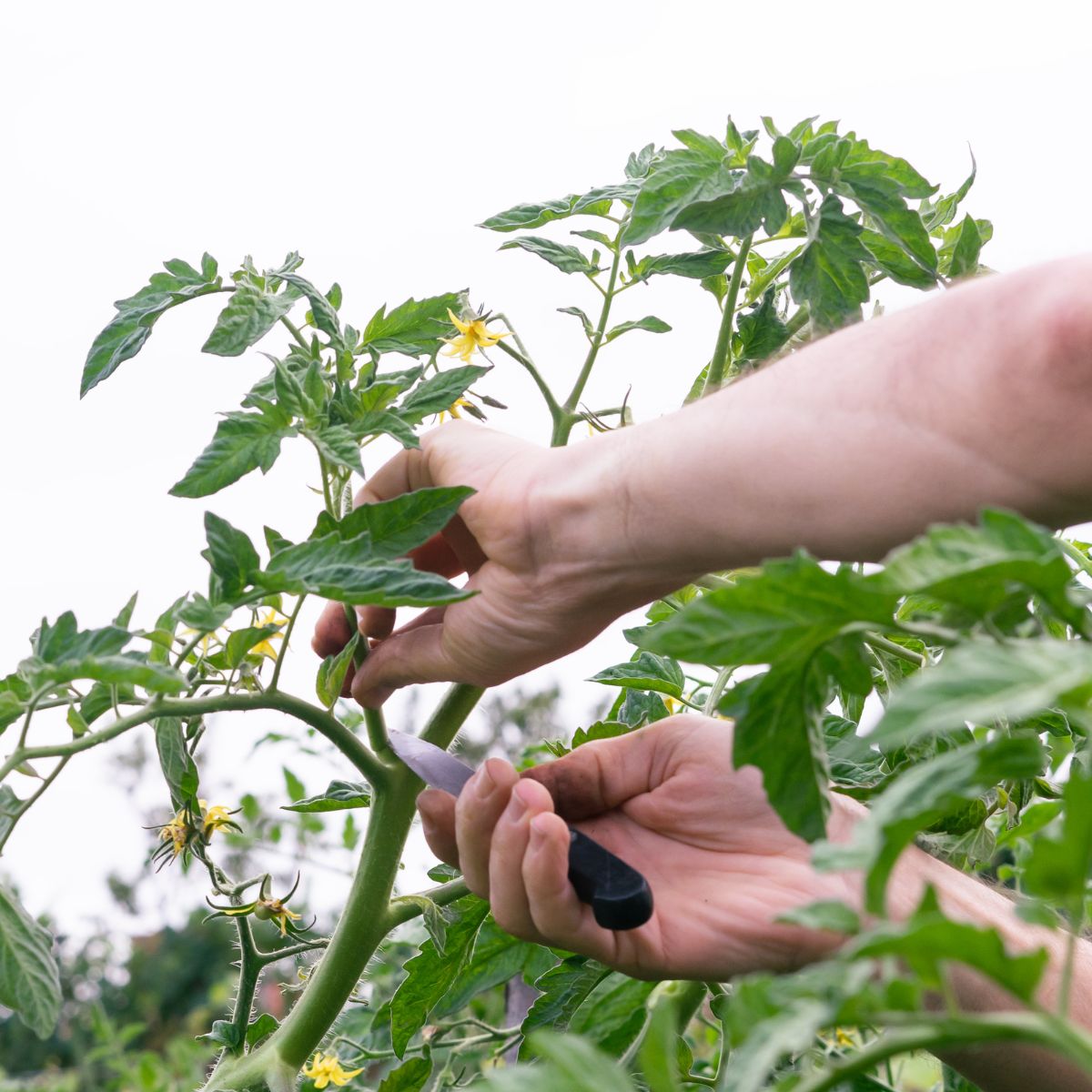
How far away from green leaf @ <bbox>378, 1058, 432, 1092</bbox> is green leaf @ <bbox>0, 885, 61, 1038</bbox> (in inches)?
18.6

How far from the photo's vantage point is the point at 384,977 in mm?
1985

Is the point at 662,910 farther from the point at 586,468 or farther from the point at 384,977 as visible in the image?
the point at 384,977

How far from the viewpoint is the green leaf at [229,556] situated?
2.56ft

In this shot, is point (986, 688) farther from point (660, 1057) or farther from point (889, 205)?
point (889, 205)

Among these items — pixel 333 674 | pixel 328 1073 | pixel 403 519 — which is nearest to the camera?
pixel 403 519

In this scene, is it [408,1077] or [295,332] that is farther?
[408,1077]

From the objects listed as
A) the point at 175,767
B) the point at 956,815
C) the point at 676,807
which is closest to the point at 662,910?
the point at 676,807

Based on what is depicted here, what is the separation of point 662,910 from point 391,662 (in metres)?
0.31

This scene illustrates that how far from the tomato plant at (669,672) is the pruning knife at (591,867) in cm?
5

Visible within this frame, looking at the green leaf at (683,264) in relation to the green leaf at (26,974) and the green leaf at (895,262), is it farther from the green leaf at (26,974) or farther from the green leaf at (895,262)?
the green leaf at (26,974)

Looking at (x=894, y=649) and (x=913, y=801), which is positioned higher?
(x=913, y=801)

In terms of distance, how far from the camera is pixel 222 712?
0.88m

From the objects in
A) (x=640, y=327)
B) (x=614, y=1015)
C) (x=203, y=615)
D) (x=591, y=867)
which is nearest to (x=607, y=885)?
(x=591, y=867)

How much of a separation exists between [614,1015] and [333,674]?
398 mm
